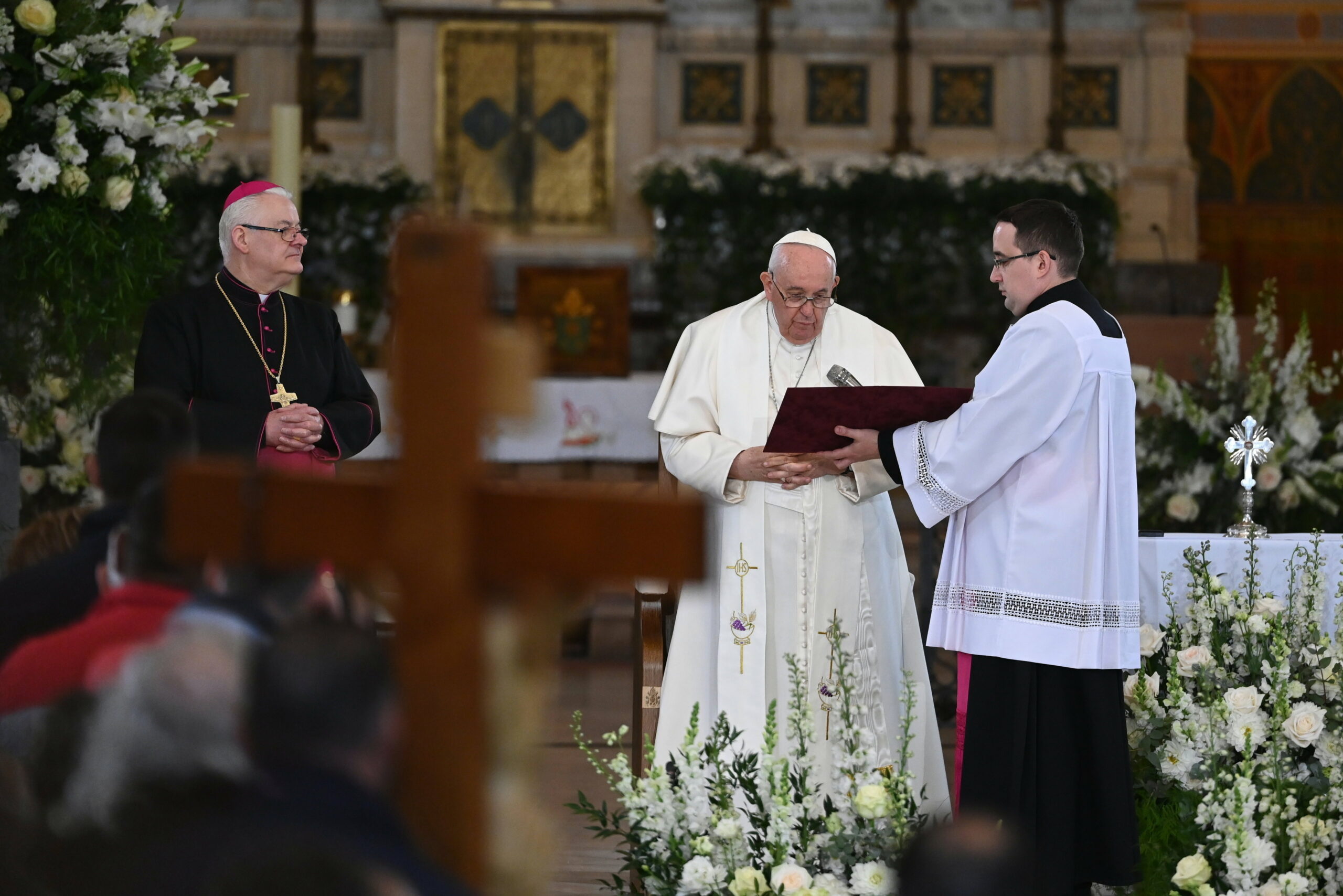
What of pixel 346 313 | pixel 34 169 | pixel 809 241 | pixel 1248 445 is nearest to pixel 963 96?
pixel 346 313

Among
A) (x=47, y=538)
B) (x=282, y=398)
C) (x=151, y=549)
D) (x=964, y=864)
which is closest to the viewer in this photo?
(x=964, y=864)

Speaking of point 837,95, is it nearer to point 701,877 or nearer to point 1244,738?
point 1244,738

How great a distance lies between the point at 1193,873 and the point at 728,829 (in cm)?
111

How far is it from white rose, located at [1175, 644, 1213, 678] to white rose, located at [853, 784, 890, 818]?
4.67 ft

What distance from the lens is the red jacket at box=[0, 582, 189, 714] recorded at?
1.70 meters

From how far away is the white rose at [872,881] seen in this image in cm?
289

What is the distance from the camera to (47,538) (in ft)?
7.57

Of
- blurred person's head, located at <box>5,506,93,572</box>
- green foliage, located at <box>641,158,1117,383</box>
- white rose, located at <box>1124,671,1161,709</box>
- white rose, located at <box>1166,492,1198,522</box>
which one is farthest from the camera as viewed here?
green foliage, located at <box>641,158,1117,383</box>

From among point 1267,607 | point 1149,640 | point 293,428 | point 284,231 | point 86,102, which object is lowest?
point 1149,640

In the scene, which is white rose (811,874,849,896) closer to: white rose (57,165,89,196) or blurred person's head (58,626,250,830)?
blurred person's head (58,626,250,830)

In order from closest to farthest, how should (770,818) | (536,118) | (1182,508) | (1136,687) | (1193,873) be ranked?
1. (770,818)
2. (1193,873)
3. (1136,687)
4. (1182,508)
5. (536,118)

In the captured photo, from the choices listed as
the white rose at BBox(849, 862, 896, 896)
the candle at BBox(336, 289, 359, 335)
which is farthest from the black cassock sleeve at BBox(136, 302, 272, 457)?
the candle at BBox(336, 289, 359, 335)

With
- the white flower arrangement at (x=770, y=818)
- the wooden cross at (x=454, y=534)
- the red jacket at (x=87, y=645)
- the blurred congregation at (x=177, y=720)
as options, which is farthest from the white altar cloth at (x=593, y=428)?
the wooden cross at (x=454, y=534)

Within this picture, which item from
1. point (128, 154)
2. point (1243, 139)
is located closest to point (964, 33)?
point (1243, 139)
